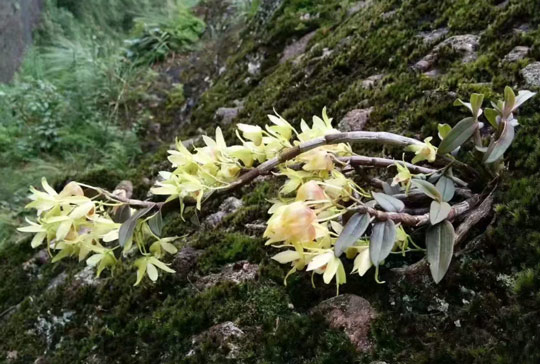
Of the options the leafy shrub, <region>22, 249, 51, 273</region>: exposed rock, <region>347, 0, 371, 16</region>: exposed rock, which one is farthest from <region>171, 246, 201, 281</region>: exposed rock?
the leafy shrub

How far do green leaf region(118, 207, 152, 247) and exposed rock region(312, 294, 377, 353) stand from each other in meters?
0.43

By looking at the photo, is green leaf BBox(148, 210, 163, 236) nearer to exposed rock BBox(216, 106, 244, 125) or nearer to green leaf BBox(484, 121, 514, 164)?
green leaf BBox(484, 121, 514, 164)

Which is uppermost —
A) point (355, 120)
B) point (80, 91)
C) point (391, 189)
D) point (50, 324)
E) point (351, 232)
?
point (351, 232)

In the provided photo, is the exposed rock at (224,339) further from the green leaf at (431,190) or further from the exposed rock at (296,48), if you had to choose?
the exposed rock at (296,48)

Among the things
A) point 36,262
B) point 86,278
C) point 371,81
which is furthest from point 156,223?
point 36,262

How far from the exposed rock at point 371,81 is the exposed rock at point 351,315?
2.81 ft

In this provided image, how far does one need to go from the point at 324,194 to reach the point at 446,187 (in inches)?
10.1

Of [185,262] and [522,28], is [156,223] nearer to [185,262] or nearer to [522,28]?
[185,262]

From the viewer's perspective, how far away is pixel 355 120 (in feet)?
5.40

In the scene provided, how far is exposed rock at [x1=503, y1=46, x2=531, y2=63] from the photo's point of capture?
1408mm

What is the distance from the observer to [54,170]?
3389mm

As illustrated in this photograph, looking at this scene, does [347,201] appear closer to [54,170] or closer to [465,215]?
[465,215]

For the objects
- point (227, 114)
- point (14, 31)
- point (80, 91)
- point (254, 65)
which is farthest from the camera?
point (14, 31)

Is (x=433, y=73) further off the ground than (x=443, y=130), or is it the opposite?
(x=443, y=130)
